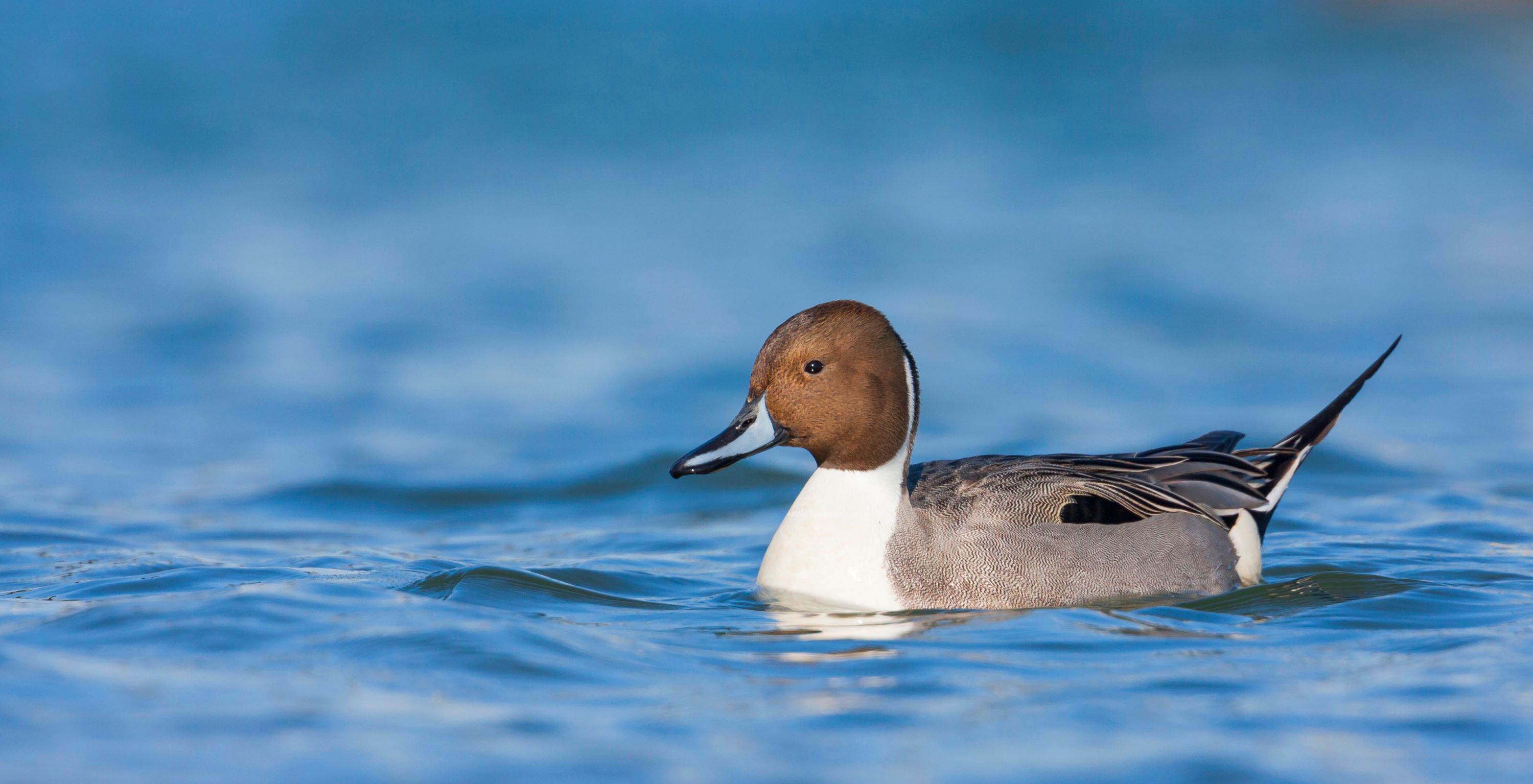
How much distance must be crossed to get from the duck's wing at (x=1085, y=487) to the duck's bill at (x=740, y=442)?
611 millimetres

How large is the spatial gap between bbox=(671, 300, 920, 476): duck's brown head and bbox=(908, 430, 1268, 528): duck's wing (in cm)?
34

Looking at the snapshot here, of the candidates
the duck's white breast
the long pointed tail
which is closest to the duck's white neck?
the duck's white breast

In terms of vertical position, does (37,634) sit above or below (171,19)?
below

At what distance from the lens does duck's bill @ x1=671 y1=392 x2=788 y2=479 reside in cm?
564

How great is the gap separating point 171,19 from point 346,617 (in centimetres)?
1658

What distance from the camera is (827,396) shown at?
5754 millimetres

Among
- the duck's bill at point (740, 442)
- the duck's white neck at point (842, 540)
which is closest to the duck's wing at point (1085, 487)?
the duck's white neck at point (842, 540)

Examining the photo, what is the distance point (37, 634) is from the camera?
5113mm

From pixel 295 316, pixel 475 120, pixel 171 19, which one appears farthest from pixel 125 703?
pixel 171 19

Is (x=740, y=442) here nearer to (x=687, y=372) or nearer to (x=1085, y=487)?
(x=1085, y=487)

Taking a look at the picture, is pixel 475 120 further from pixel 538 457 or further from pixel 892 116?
pixel 538 457

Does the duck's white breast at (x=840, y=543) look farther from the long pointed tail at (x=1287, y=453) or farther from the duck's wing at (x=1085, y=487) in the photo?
the long pointed tail at (x=1287, y=453)

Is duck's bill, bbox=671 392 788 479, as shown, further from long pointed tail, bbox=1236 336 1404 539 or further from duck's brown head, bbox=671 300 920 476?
long pointed tail, bbox=1236 336 1404 539

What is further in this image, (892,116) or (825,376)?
(892,116)
